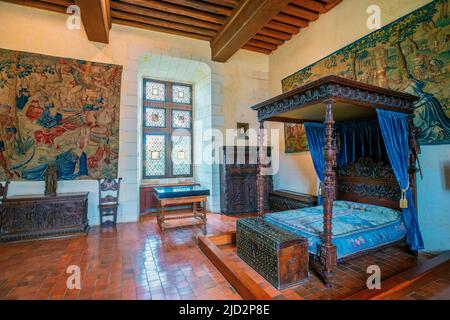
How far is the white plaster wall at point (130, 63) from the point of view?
4113mm

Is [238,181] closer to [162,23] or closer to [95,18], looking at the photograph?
[162,23]

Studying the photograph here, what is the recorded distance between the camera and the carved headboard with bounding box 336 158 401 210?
3348 millimetres

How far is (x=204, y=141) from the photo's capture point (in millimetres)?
5918

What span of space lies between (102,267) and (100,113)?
3.23m

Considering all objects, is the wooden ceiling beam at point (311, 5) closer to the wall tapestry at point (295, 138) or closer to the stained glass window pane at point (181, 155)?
the wall tapestry at point (295, 138)

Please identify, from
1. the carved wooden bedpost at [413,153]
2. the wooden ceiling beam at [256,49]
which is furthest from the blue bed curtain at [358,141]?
the wooden ceiling beam at [256,49]

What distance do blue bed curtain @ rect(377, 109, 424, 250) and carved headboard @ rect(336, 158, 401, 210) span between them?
29cm

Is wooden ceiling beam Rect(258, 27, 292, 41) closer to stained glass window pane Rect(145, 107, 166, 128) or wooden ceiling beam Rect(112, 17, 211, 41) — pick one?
wooden ceiling beam Rect(112, 17, 211, 41)

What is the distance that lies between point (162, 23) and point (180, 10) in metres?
0.67

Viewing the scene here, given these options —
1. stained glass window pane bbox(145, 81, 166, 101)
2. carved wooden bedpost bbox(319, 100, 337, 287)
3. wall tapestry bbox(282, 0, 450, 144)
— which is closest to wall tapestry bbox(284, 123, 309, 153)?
wall tapestry bbox(282, 0, 450, 144)

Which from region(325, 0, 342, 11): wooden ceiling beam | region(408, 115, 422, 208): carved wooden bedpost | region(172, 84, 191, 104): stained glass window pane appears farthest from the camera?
region(172, 84, 191, 104): stained glass window pane

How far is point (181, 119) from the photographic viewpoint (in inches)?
257

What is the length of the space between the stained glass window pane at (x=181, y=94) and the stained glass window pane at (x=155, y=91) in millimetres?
302
